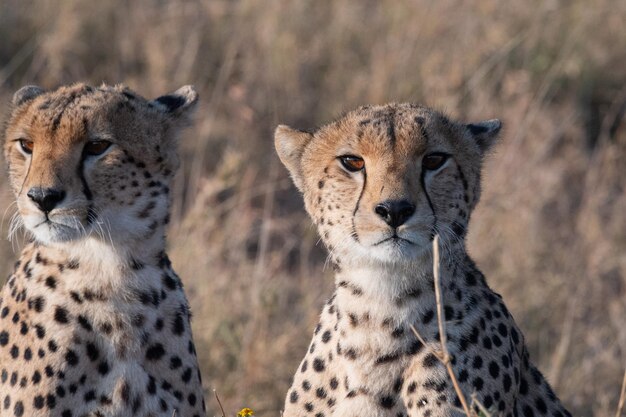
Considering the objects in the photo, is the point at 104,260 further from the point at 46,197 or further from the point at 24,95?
the point at 24,95

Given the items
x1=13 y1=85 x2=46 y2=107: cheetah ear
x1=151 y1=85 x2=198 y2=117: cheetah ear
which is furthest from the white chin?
x1=13 y1=85 x2=46 y2=107: cheetah ear

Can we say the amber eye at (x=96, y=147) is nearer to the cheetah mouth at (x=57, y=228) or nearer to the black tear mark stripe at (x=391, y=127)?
the cheetah mouth at (x=57, y=228)

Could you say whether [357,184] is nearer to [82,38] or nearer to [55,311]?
[55,311]

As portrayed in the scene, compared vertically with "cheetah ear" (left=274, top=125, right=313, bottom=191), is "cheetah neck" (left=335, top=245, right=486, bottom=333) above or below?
below

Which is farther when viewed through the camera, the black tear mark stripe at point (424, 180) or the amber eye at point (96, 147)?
the amber eye at point (96, 147)

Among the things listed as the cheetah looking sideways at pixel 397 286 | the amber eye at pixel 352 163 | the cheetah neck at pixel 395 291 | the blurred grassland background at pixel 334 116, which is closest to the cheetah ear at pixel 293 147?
the cheetah looking sideways at pixel 397 286

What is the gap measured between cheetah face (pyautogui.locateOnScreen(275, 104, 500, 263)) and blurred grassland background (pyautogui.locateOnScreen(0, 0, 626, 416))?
1.41 metres

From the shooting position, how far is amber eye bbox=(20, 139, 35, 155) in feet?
12.1

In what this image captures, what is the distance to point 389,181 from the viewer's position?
3.39 meters

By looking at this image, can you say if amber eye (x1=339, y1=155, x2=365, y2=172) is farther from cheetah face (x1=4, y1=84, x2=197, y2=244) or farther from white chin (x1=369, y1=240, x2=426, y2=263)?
cheetah face (x1=4, y1=84, x2=197, y2=244)

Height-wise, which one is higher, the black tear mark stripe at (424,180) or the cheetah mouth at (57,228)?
the black tear mark stripe at (424,180)

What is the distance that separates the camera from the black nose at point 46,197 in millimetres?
3484

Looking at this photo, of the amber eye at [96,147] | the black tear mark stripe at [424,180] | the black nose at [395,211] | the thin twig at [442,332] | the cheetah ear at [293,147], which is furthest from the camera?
the cheetah ear at [293,147]

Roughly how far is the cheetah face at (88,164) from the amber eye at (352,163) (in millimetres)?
533
